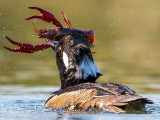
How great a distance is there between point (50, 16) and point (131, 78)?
3855 millimetres

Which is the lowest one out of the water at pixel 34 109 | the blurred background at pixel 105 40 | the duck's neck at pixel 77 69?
the water at pixel 34 109

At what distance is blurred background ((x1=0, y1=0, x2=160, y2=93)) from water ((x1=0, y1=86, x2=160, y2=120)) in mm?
631

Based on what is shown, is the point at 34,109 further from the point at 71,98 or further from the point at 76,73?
the point at 76,73

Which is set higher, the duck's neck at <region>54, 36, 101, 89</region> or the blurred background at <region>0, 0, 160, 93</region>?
the blurred background at <region>0, 0, 160, 93</region>

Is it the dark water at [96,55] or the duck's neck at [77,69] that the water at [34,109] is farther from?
the duck's neck at [77,69]

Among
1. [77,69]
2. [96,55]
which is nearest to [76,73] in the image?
[77,69]

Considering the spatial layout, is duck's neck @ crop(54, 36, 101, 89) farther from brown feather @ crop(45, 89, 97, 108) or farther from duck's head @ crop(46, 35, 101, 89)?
brown feather @ crop(45, 89, 97, 108)

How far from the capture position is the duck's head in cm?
960

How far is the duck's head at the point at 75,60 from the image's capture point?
960 cm

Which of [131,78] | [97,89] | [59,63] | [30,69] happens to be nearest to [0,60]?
[30,69]

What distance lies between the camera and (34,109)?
9.33 metres

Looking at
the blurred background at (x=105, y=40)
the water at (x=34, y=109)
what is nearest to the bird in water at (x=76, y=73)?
the water at (x=34, y=109)

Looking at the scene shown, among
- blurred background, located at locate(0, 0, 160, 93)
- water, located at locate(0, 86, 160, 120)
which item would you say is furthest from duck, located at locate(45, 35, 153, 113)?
blurred background, located at locate(0, 0, 160, 93)

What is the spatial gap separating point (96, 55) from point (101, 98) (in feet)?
23.6
